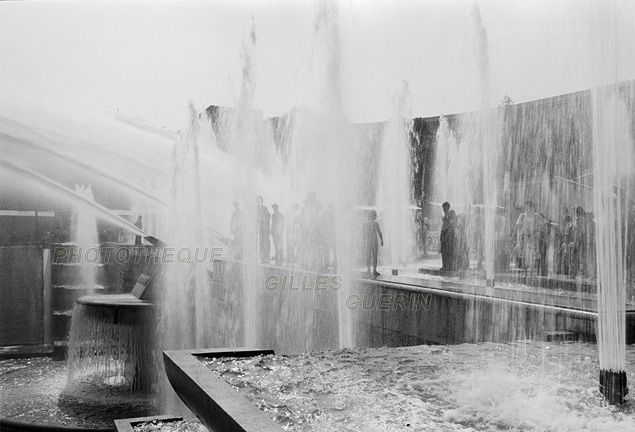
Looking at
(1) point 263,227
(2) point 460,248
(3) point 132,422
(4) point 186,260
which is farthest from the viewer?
(1) point 263,227

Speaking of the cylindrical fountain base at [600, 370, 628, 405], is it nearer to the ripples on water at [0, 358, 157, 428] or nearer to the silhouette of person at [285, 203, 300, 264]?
the ripples on water at [0, 358, 157, 428]

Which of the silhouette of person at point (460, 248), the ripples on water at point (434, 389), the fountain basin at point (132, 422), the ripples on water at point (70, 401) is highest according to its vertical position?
the silhouette of person at point (460, 248)

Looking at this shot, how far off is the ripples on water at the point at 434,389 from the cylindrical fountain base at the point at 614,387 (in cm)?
6

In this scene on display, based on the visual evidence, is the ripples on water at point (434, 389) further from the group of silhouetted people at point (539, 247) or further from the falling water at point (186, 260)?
the falling water at point (186, 260)

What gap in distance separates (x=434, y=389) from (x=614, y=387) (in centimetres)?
119

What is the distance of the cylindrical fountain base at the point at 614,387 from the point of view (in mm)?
4340

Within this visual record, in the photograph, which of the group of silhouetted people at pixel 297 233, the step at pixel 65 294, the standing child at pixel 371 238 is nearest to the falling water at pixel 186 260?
the group of silhouetted people at pixel 297 233

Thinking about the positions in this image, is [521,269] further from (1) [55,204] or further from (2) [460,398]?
(1) [55,204]

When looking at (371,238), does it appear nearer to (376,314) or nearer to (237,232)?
(376,314)

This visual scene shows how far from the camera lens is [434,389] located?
464cm

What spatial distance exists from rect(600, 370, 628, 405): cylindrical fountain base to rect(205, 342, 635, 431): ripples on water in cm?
6

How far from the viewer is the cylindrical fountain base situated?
4340mm

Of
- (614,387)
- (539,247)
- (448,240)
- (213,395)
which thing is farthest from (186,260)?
(614,387)

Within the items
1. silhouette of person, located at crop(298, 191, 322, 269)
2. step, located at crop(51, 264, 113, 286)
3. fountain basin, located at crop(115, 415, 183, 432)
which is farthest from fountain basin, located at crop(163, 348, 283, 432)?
step, located at crop(51, 264, 113, 286)
